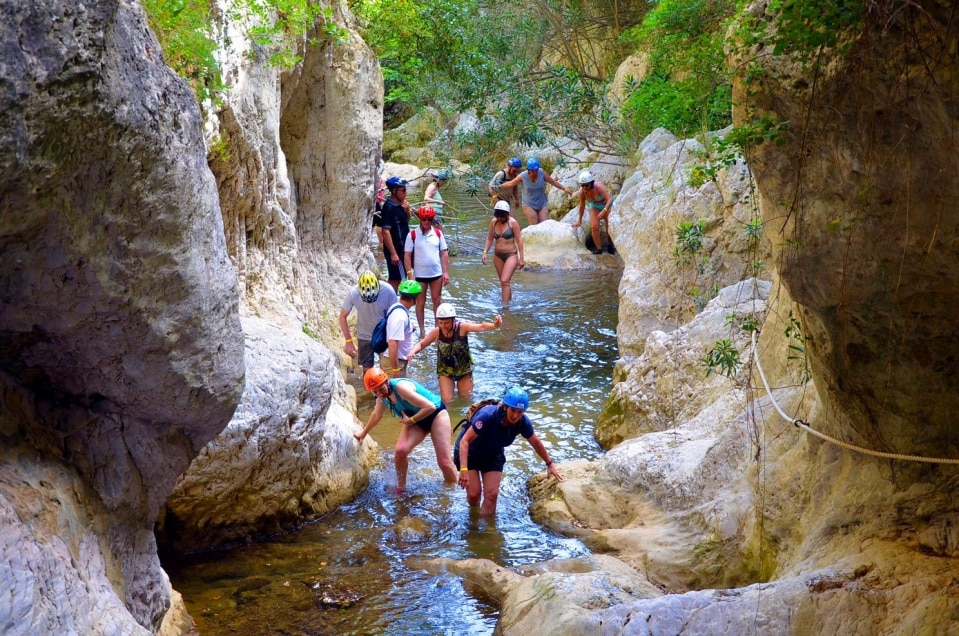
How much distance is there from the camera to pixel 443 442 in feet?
27.7

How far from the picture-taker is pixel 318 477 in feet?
26.0

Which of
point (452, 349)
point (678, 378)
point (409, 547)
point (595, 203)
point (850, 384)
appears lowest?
point (409, 547)

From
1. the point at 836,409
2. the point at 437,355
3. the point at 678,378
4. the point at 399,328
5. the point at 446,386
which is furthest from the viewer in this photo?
the point at 437,355

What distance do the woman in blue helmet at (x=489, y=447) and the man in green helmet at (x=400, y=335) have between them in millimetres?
1716

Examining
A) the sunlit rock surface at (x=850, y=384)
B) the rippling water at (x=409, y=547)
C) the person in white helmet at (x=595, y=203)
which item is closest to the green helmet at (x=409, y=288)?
the rippling water at (x=409, y=547)

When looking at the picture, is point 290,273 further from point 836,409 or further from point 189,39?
Result: point 836,409

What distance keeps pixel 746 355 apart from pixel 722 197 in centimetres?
312

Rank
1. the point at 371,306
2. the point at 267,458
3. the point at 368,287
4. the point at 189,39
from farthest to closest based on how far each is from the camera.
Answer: the point at 371,306 < the point at 368,287 < the point at 267,458 < the point at 189,39

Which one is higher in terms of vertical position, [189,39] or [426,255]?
[189,39]

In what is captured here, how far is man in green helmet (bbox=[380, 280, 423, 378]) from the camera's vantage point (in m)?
9.62

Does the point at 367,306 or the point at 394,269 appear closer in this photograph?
the point at 367,306

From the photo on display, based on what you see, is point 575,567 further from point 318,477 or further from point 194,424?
point 194,424

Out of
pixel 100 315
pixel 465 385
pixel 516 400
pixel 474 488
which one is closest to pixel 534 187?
pixel 465 385

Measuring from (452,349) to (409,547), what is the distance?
2.84 meters
